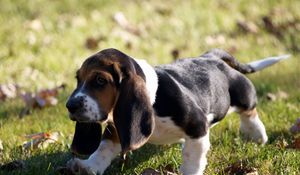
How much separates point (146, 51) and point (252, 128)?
375 cm

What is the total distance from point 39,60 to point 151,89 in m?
3.85

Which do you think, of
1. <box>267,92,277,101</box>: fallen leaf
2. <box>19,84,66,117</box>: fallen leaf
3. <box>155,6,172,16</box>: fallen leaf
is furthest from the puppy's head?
<box>155,6,172,16</box>: fallen leaf

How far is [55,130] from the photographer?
513 centimetres

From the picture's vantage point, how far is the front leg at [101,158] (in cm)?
408

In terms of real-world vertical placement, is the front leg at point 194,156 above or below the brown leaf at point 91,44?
above

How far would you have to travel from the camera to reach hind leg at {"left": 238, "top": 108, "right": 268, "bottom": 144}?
4.95 metres

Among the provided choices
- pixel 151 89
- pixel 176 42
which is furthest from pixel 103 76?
pixel 176 42

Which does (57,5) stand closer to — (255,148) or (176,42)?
(176,42)

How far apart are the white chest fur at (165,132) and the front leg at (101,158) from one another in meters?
0.26

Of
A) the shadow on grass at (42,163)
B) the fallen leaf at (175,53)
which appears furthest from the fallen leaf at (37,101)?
the fallen leaf at (175,53)

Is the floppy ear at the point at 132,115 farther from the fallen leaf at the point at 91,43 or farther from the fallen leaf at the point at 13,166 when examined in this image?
the fallen leaf at the point at 91,43

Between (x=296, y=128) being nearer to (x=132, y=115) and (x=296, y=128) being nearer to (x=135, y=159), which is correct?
(x=135, y=159)

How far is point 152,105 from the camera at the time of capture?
390cm

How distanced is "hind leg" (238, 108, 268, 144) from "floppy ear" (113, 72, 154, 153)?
155cm
